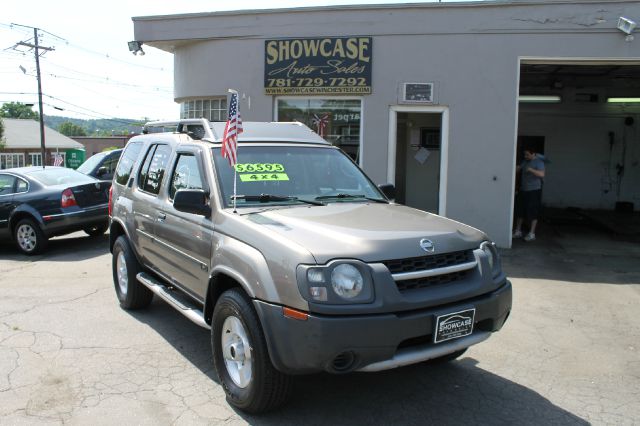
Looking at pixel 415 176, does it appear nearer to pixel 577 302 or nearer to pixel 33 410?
pixel 577 302

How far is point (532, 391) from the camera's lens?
13.8 ft

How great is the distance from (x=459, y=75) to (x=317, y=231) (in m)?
7.12

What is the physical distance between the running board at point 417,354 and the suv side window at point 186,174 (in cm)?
222

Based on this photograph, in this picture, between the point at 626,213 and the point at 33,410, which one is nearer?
the point at 33,410

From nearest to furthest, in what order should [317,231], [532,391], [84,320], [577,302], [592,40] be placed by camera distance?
[317,231], [532,391], [84,320], [577,302], [592,40]

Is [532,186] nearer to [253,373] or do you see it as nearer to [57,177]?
[253,373]

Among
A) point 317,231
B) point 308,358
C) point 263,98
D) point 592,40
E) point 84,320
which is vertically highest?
point 592,40

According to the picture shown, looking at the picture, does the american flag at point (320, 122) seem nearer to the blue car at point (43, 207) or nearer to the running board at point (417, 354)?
the blue car at point (43, 207)

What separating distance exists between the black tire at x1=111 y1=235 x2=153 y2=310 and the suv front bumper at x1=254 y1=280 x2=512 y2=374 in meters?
2.99

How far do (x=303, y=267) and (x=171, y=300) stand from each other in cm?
209

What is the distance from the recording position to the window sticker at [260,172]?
4.49 meters

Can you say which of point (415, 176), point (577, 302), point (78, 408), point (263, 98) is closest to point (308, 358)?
point (78, 408)

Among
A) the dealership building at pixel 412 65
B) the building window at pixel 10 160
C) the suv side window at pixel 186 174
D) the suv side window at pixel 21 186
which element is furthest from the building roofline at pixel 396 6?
the building window at pixel 10 160

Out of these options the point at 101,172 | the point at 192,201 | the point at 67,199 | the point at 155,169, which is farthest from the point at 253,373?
the point at 101,172
